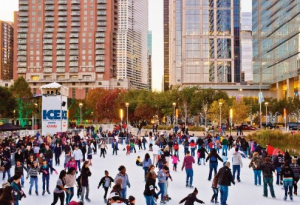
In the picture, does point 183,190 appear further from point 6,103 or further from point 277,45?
point 277,45

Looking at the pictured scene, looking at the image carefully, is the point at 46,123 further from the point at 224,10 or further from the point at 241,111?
the point at 224,10

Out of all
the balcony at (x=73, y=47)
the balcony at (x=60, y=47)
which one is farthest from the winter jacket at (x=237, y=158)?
the balcony at (x=60, y=47)

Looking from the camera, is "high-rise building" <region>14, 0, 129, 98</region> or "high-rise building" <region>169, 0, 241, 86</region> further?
"high-rise building" <region>14, 0, 129, 98</region>

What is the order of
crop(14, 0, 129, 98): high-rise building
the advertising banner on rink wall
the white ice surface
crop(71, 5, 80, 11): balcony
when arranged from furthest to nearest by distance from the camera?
crop(71, 5, 80, 11): balcony
crop(14, 0, 129, 98): high-rise building
the advertising banner on rink wall
the white ice surface

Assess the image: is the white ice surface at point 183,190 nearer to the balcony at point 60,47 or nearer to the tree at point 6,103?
the tree at point 6,103

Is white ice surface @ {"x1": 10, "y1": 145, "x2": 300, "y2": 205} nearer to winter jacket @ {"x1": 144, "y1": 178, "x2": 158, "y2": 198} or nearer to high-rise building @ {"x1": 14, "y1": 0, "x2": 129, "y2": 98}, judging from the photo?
winter jacket @ {"x1": 144, "y1": 178, "x2": 158, "y2": 198}

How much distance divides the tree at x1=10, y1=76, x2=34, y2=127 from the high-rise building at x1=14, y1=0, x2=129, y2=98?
55.3 metres

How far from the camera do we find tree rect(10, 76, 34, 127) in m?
69.6

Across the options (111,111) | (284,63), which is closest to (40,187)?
(111,111)

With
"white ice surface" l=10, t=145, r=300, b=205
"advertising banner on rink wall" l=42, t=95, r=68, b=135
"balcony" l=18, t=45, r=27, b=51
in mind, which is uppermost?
"balcony" l=18, t=45, r=27, b=51

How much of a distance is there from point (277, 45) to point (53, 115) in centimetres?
6507

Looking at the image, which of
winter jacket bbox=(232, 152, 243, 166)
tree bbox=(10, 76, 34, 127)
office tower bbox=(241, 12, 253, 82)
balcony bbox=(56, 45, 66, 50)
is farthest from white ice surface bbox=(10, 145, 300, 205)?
office tower bbox=(241, 12, 253, 82)

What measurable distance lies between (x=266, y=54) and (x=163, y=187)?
87324 millimetres

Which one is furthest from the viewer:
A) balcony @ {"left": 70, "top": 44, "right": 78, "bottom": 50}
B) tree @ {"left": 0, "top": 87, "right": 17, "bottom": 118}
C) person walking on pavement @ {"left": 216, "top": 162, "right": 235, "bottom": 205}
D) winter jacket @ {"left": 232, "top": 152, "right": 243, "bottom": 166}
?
balcony @ {"left": 70, "top": 44, "right": 78, "bottom": 50}
